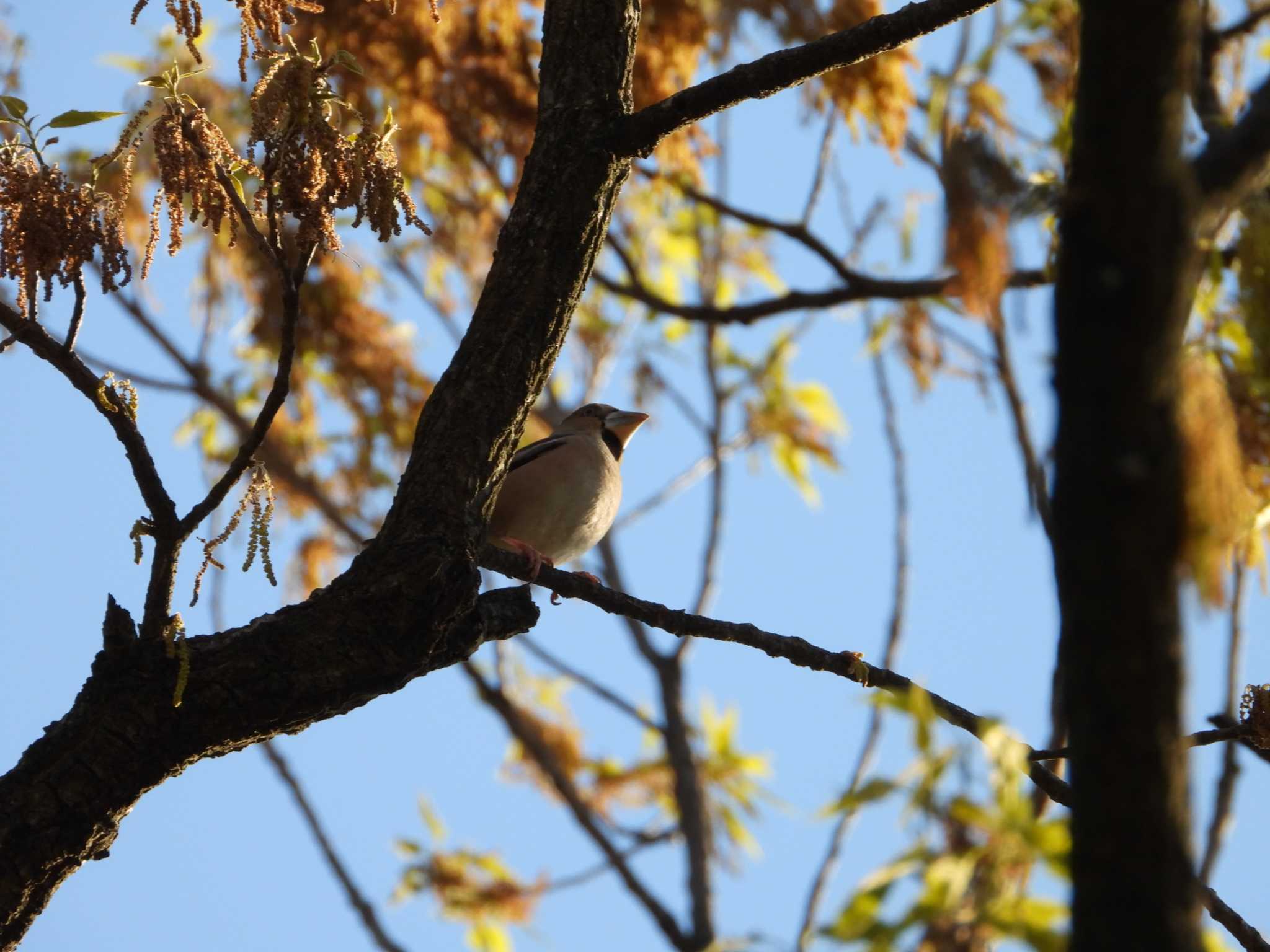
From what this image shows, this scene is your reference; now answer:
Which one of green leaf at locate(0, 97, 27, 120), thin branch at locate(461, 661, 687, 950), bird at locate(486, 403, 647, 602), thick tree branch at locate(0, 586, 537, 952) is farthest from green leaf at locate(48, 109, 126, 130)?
thin branch at locate(461, 661, 687, 950)

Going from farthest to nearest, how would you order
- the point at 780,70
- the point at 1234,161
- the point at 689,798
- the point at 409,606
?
1. the point at 689,798
2. the point at 780,70
3. the point at 409,606
4. the point at 1234,161

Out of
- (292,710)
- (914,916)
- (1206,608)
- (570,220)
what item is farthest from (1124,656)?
(570,220)

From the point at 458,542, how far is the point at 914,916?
67.8 inches

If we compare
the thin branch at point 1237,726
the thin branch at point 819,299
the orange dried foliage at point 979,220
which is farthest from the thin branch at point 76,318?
the thin branch at point 819,299

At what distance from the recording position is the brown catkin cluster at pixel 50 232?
3.21 meters

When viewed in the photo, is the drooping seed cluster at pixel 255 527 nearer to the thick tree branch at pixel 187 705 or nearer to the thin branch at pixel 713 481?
the thick tree branch at pixel 187 705

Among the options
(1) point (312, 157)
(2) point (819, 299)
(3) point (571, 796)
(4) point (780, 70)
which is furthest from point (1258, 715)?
(3) point (571, 796)

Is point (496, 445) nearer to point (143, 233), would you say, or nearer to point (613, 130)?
point (613, 130)

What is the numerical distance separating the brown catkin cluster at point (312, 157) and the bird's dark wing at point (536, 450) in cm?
423

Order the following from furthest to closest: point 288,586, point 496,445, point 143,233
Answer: point 288,586, point 143,233, point 496,445

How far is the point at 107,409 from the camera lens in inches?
128

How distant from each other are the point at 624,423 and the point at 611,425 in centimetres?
9

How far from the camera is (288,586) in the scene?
1146cm

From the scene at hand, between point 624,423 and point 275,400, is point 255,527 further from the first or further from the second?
point 624,423
